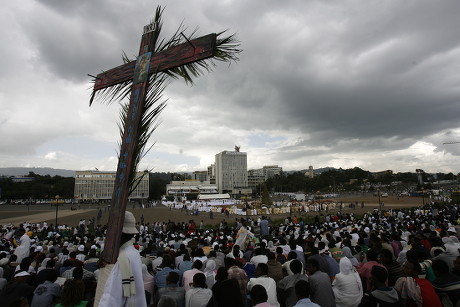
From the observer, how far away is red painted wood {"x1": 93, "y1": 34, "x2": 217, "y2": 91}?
279 centimetres

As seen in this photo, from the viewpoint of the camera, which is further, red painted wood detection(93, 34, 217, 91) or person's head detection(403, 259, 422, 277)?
person's head detection(403, 259, 422, 277)

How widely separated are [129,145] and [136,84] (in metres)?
0.78

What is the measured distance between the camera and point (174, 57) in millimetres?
3039

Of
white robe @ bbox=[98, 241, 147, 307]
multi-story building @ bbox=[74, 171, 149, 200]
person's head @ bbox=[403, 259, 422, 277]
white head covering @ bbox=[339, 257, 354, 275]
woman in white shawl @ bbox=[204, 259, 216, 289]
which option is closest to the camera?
white robe @ bbox=[98, 241, 147, 307]

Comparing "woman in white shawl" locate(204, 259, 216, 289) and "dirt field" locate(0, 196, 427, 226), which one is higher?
"woman in white shawl" locate(204, 259, 216, 289)

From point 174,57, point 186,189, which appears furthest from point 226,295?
point 186,189

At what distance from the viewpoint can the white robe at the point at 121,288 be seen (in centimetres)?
198

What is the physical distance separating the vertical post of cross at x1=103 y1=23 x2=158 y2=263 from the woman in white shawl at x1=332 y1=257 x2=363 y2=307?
12.5 feet

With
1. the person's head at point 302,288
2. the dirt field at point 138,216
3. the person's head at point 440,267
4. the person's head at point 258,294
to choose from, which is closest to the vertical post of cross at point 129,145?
the person's head at point 258,294

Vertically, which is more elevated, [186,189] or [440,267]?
[186,189]

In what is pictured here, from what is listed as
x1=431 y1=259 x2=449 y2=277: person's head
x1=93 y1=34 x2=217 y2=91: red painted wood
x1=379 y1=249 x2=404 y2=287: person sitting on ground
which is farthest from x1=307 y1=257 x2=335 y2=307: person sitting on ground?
x1=93 y1=34 x2=217 y2=91: red painted wood

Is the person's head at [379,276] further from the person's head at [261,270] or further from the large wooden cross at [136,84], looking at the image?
the large wooden cross at [136,84]

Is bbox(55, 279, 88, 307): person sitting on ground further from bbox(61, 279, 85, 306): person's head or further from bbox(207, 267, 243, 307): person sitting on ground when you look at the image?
bbox(207, 267, 243, 307): person sitting on ground

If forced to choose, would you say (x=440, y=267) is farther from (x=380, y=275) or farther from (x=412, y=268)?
(x=380, y=275)
